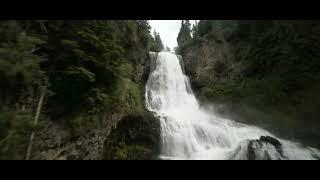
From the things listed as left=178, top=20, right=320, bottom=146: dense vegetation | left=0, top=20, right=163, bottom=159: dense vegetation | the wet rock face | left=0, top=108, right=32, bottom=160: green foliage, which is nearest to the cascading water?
the wet rock face

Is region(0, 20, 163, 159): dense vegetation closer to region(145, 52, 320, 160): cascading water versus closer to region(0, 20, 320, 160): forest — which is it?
region(0, 20, 320, 160): forest

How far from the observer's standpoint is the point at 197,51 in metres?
20.1

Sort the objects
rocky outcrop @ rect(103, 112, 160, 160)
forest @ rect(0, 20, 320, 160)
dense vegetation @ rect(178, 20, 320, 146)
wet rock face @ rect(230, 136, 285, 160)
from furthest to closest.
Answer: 1. dense vegetation @ rect(178, 20, 320, 146)
2. rocky outcrop @ rect(103, 112, 160, 160)
3. wet rock face @ rect(230, 136, 285, 160)
4. forest @ rect(0, 20, 320, 160)

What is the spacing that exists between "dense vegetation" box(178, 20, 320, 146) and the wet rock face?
346 centimetres

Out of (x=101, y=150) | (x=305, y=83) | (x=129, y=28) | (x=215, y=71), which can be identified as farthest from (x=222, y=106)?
(x=101, y=150)

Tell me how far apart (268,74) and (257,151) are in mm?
8510

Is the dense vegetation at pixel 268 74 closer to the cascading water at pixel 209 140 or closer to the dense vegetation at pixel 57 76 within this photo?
the cascading water at pixel 209 140

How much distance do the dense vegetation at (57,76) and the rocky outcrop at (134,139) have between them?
0.78m

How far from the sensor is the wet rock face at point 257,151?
819 cm

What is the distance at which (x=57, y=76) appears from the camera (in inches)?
298

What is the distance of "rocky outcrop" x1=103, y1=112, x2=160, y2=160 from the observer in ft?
29.0

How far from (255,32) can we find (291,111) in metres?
6.37

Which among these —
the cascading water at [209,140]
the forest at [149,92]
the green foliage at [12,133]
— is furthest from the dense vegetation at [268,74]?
the green foliage at [12,133]
